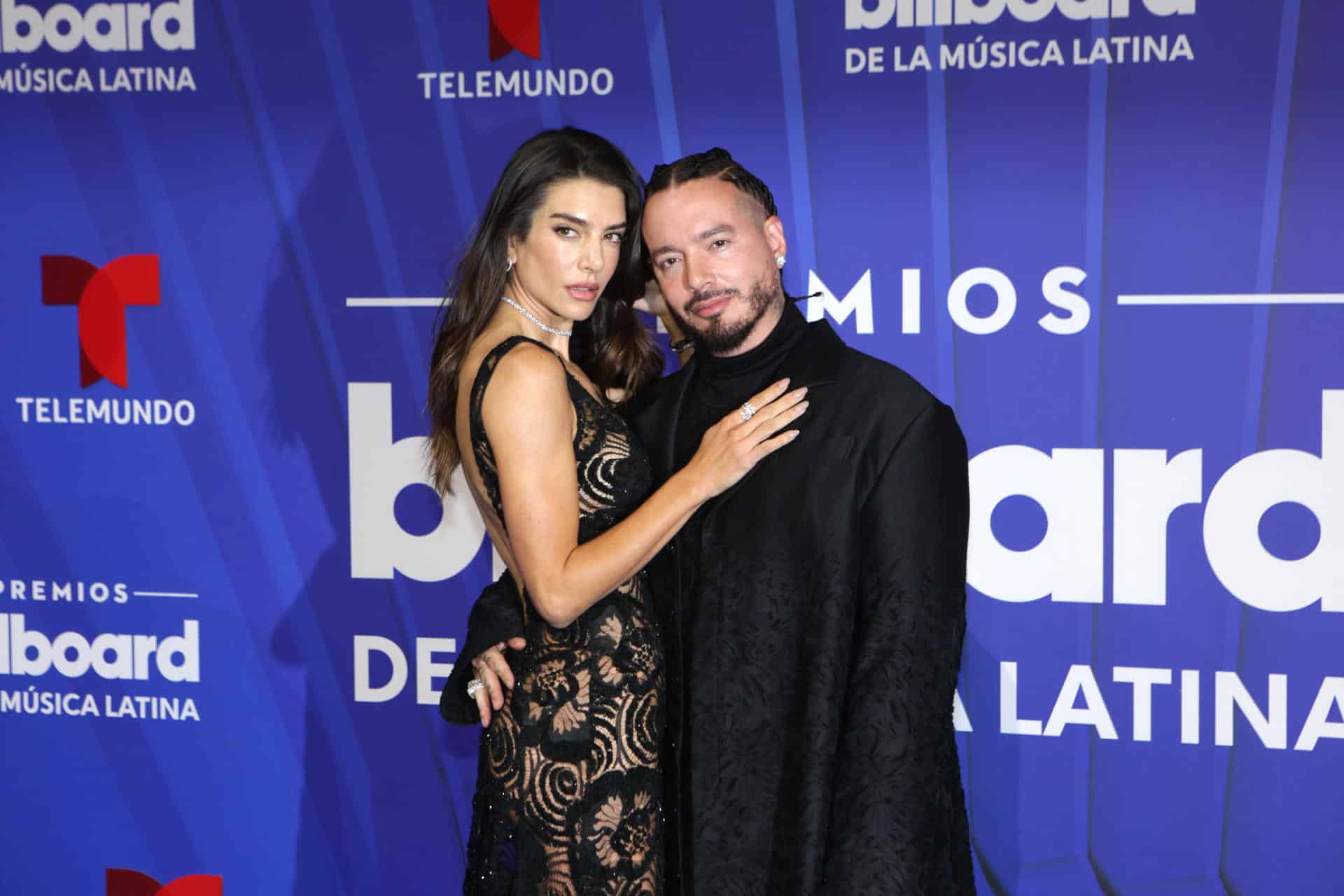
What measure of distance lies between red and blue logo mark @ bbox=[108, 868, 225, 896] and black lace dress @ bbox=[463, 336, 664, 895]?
1414 mm

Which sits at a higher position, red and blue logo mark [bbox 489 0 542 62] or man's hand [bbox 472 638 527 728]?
red and blue logo mark [bbox 489 0 542 62]

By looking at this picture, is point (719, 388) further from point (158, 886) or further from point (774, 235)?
point (158, 886)

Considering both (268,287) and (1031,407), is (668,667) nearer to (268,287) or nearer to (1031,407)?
(1031,407)

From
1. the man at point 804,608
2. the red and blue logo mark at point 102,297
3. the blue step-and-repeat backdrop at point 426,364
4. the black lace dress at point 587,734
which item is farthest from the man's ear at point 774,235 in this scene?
the red and blue logo mark at point 102,297

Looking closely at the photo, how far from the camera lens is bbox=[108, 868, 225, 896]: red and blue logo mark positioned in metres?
3.33

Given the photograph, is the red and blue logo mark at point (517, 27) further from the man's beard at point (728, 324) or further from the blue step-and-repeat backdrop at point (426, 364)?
the man's beard at point (728, 324)

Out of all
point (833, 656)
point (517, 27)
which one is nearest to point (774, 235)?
point (833, 656)

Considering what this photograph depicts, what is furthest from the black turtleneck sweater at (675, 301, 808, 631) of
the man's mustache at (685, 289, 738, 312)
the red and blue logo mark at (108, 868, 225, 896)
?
the red and blue logo mark at (108, 868, 225, 896)

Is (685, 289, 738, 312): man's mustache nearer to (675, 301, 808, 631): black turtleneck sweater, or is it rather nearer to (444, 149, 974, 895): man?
(444, 149, 974, 895): man

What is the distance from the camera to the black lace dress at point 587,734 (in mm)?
2170

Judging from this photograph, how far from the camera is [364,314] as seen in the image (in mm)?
3100

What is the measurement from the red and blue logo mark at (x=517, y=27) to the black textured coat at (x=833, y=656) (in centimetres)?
118

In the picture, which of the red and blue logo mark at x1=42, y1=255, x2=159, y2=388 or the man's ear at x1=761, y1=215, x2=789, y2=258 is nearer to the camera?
the man's ear at x1=761, y1=215, x2=789, y2=258

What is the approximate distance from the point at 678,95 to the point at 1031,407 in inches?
41.4
